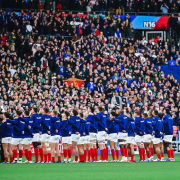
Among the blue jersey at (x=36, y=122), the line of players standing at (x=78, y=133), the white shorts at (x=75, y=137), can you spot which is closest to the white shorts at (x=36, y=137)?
the line of players standing at (x=78, y=133)

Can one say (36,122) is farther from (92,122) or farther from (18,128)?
(92,122)

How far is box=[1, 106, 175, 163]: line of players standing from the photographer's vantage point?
20703 millimetres

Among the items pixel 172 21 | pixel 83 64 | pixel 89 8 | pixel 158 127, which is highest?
pixel 89 8

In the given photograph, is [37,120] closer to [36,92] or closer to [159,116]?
[159,116]

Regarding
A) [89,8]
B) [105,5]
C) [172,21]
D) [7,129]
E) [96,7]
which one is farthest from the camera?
[105,5]

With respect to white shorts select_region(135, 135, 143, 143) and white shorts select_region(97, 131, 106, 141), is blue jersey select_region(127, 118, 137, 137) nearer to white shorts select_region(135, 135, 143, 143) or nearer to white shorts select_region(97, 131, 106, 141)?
white shorts select_region(135, 135, 143, 143)

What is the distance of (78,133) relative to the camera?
68.2ft

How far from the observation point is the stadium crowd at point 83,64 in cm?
2878

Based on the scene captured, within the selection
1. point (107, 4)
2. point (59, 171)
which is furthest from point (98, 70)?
point (59, 171)

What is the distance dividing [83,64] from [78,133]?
12.3 metres

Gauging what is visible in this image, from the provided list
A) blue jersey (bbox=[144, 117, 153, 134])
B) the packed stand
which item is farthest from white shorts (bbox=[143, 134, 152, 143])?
the packed stand

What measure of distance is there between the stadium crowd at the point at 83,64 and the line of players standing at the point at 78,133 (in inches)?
208

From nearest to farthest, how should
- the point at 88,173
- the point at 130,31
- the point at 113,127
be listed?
the point at 88,173
the point at 113,127
the point at 130,31

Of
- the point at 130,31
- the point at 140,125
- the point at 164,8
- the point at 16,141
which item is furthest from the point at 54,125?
the point at 164,8
